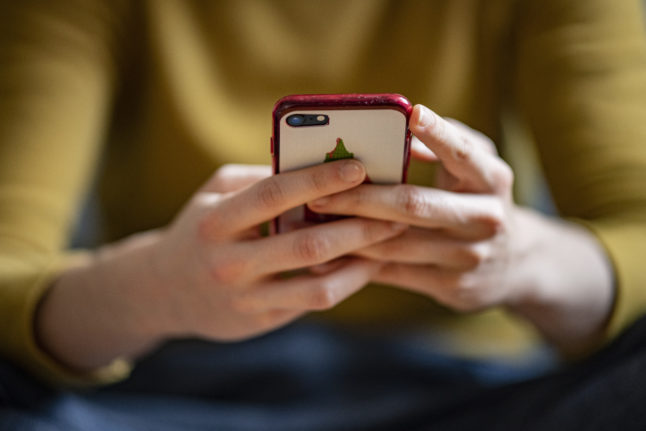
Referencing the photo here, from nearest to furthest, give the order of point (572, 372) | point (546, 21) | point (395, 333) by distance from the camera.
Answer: point (572, 372) → point (546, 21) → point (395, 333)

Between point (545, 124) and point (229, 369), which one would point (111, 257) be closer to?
point (229, 369)

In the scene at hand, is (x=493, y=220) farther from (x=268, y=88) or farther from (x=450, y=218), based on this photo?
(x=268, y=88)

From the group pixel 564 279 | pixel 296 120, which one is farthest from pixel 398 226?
pixel 564 279

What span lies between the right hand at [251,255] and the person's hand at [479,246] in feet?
0.08

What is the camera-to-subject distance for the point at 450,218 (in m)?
0.43

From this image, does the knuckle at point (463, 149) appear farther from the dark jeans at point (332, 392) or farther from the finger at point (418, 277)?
the dark jeans at point (332, 392)

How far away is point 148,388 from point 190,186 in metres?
0.26

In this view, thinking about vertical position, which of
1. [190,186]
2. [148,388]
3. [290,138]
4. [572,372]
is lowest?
[148,388]

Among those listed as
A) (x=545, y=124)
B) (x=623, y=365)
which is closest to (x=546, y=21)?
(x=545, y=124)

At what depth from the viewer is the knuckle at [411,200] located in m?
0.40

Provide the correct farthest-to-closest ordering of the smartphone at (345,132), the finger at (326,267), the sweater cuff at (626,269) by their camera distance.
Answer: the sweater cuff at (626,269), the finger at (326,267), the smartphone at (345,132)

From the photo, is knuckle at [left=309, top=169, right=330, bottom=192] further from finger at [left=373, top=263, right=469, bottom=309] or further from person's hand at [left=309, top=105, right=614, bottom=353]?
finger at [left=373, top=263, right=469, bottom=309]

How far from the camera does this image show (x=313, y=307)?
45cm

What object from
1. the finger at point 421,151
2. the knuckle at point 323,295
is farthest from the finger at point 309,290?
the finger at point 421,151
